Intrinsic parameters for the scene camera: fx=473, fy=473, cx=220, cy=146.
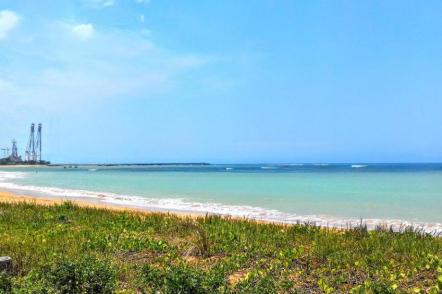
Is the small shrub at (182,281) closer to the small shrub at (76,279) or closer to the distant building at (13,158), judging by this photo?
the small shrub at (76,279)

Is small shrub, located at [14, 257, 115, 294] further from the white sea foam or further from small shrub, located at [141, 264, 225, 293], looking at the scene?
the white sea foam

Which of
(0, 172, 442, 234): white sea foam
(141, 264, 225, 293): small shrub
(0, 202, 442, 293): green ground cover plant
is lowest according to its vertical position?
(0, 172, 442, 234): white sea foam

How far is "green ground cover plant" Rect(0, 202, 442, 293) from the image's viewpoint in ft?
19.2

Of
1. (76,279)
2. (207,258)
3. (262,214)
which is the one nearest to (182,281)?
(76,279)

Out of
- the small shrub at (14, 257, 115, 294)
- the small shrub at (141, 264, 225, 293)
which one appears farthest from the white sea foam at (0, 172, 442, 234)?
the small shrub at (14, 257, 115, 294)

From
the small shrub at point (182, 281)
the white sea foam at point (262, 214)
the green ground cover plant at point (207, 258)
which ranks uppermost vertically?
the small shrub at point (182, 281)

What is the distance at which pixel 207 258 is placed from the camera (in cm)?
857

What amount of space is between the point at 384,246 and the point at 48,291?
597cm

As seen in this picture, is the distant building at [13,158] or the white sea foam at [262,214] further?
the distant building at [13,158]

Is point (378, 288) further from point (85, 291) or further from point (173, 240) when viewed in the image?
point (173, 240)

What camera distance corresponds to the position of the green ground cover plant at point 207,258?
19.2ft

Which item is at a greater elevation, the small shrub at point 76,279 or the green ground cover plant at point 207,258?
the small shrub at point 76,279

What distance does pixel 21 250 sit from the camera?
323 inches

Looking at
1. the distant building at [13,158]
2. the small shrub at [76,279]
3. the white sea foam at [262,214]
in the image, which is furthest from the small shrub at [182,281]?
the distant building at [13,158]
